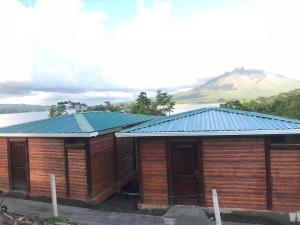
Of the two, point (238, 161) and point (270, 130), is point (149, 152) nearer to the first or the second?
point (238, 161)

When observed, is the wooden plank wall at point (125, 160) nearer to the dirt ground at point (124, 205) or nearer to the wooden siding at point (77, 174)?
the dirt ground at point (124, 205)

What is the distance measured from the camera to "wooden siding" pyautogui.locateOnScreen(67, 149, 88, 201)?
12.8 m

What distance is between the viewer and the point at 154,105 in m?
44.9

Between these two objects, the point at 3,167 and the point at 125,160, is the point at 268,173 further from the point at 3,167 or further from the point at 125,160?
the point at 3,167

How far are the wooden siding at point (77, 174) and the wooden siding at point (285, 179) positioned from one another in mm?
6821

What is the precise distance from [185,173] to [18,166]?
24.9 feet

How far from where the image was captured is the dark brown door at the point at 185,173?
38.2 feet

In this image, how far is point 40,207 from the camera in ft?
41.1

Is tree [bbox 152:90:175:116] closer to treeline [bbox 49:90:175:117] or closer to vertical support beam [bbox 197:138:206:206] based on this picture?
treeline [bbox 49:90:175:117]

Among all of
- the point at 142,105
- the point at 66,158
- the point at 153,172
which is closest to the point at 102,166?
the point at 66,158

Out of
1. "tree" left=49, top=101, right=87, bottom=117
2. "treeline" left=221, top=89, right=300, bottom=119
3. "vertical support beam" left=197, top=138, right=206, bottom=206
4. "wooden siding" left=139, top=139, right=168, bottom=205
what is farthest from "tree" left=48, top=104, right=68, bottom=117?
"vertical support beam" left=197, top=138, right=206, bottom=206

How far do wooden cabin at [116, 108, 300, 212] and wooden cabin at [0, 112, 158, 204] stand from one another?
6.92 feet

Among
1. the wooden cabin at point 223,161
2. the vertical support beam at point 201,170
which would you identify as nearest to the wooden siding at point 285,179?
the wooden cabin at point 223,161

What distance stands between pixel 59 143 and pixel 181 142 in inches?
196
